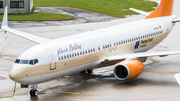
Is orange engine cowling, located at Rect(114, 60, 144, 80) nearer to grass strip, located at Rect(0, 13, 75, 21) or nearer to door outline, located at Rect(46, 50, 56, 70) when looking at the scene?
door outline, located at Rect(46, 50, 56, 70)

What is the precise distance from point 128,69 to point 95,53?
3471 mm

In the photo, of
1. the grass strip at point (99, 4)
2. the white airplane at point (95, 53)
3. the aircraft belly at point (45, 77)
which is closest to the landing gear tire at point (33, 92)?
the white airplane at point (95, 53)

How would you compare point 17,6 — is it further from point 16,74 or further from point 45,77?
point 16,74

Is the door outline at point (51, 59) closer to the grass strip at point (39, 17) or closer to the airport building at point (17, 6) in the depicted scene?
the grass strip at point (39, 17)

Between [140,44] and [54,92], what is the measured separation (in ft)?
39.6

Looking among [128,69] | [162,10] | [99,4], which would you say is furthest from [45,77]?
[99,4]

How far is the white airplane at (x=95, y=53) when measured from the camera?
23.0 metres

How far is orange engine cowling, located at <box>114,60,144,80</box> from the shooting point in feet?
86.0

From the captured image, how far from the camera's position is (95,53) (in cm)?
2780

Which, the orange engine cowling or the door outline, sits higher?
the door outline

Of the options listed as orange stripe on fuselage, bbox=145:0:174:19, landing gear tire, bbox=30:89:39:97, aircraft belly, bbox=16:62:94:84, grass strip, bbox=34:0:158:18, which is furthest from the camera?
grass strip, bbox=34:0:158:18

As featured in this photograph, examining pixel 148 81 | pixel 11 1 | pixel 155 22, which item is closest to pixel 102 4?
pixel 11 1

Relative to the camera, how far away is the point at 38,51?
23.7 meters

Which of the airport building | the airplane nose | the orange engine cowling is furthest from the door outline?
the airport building
